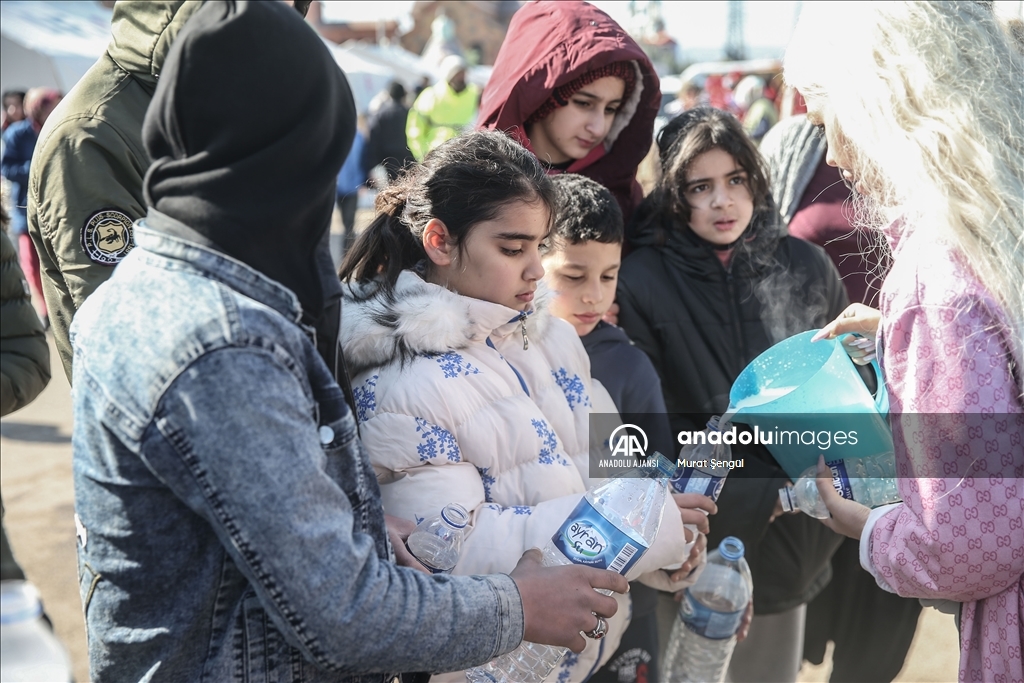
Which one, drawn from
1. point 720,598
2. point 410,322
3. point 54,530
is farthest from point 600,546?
point 54,530

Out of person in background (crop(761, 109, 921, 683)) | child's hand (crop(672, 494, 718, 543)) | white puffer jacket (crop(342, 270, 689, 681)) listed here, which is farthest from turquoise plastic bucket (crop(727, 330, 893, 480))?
person in background (crop(761, 109, 921, 683))

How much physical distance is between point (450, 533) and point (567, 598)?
1.00 feet

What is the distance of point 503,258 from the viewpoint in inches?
74.7

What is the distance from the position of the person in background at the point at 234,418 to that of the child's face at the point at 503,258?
68cm

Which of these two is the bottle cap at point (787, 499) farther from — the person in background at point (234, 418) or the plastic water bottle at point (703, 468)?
the person in background at point (234, 418)

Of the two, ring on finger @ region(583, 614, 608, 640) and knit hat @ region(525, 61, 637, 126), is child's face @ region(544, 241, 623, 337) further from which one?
ring on finger @ region(583, 614, 608, 640)

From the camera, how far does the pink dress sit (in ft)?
4.67

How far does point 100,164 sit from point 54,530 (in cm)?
304

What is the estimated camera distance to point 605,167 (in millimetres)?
2908

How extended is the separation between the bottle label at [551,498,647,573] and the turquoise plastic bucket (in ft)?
2.33

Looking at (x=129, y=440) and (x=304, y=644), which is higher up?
(x=129, y=440)

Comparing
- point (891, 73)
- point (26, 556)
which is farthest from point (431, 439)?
point (26, 556)

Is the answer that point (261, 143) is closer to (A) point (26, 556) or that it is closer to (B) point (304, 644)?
(B) point (304, 644)

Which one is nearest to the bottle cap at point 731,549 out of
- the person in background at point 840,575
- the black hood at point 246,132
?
the person in background at point 840,575
